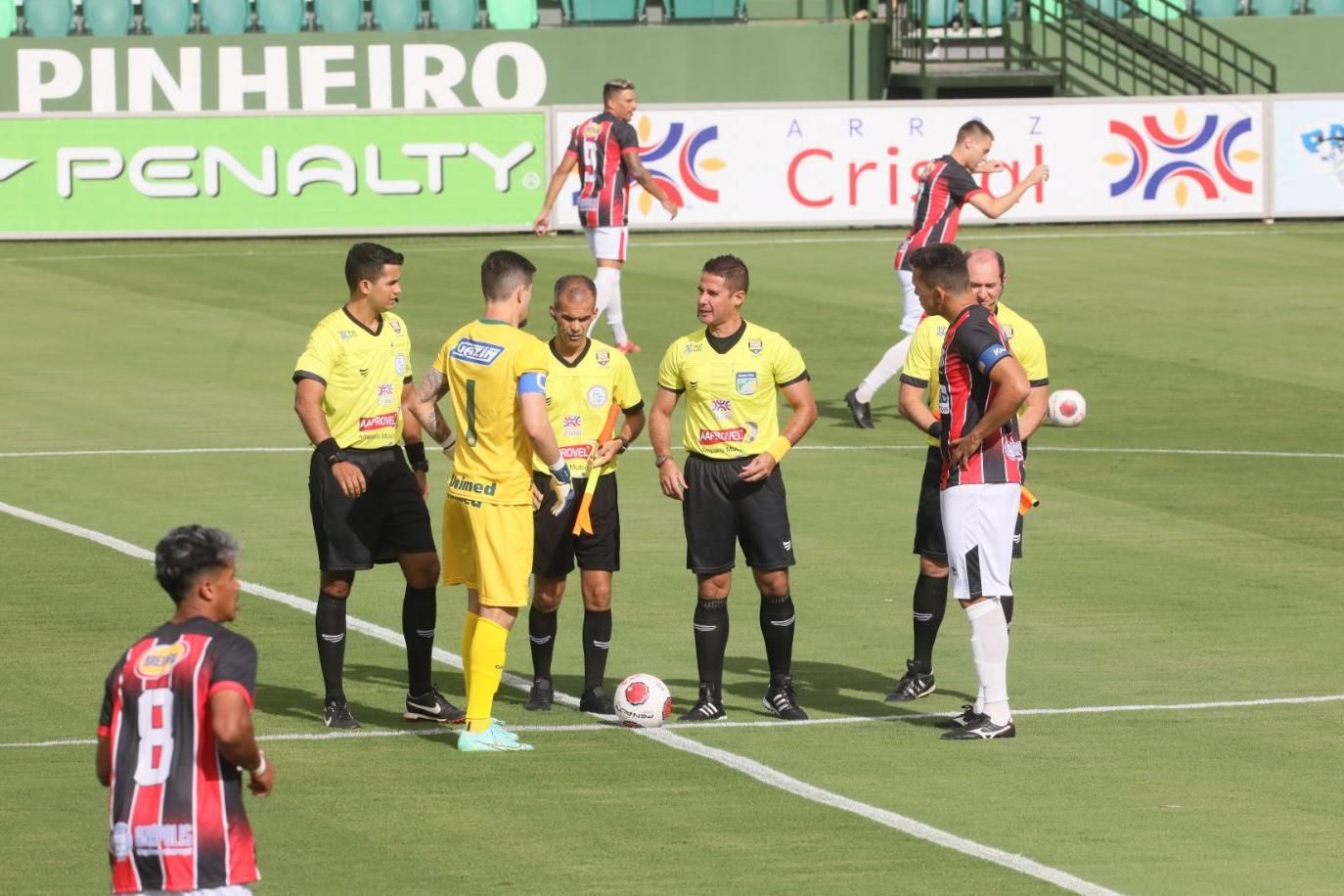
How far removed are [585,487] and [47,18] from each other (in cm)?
3078

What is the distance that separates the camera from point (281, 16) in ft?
129

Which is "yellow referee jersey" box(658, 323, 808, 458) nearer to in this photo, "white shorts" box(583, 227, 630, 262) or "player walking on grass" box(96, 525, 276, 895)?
"player walking on grass" box(96, 525, 276, 895)

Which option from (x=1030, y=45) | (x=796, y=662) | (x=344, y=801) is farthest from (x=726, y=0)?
(x=344, y=801)

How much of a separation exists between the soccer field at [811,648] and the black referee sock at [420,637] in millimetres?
244

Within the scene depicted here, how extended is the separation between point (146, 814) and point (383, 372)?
465 centimetres

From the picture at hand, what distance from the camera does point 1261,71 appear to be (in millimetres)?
41062

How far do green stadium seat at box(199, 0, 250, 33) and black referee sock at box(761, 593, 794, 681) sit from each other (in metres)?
30.5

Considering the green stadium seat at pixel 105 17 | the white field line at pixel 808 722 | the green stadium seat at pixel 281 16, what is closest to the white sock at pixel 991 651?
the white field line at pixel 808 722

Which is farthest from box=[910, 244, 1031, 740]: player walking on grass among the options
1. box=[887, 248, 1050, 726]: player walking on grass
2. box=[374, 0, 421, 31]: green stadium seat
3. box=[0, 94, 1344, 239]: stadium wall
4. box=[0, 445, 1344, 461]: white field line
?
box=[374, 0, 421, 31]: green stadium seat

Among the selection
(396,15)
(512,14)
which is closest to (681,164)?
(512,14)

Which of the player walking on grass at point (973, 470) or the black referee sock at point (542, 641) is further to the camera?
the black referee sock at point (542, 641)

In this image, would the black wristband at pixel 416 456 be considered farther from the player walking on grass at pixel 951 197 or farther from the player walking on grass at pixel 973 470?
the player walking on grass at pixel 951 197

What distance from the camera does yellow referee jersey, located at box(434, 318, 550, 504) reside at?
9.89m

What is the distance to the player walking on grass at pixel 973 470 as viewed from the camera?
10.0m
